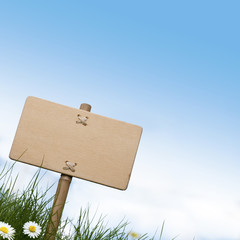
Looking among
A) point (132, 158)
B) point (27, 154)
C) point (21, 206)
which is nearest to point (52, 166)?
point (27, 154)

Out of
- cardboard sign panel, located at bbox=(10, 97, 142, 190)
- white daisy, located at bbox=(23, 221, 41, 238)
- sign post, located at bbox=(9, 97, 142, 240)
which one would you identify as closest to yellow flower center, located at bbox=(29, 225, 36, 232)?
white daisy, located at bbox=(23, 221, 41, 238)

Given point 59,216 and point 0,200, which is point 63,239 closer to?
point 59,216

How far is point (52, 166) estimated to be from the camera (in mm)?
2758

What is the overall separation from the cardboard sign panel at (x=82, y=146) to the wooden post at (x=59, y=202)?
4.5 inches

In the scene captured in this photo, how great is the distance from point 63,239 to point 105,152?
67cm

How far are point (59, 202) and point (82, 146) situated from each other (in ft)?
1.47

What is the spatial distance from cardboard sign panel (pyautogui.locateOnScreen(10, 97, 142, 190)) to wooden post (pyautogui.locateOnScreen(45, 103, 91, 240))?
0.38 feet

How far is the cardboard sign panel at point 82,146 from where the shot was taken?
275cm

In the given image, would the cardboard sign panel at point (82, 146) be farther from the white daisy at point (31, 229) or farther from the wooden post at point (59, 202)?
the white daisy at point (31, 229)

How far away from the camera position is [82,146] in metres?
2.76

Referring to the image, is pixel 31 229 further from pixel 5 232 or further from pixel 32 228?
pixel 5 232

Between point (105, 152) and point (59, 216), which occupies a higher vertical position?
point (105, 152)

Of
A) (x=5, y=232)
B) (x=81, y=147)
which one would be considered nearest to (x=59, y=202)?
(x=81, y=147)

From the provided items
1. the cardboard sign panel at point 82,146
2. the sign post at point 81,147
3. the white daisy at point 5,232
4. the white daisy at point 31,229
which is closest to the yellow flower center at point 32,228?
the white daisy at point 31,229
